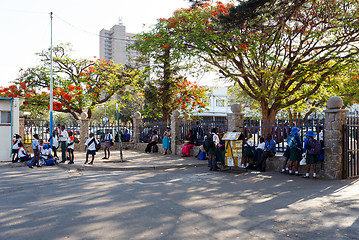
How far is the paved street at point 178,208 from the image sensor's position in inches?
197

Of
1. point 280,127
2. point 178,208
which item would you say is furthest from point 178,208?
point 280,127

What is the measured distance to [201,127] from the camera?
17.2 meters

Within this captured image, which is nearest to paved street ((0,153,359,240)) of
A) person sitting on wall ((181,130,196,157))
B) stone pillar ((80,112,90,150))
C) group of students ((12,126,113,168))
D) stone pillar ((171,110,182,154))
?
group of students ((12,126,113,168))

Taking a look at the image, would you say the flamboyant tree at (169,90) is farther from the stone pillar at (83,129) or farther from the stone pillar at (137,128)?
the stone pillar at (83,129)

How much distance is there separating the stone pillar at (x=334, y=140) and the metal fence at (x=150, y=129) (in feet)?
38.2

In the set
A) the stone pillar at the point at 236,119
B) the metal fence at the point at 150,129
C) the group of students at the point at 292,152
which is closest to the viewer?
the group of students at the point at 292,152

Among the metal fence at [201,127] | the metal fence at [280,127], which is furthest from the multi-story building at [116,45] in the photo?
the metal fence at [280,127]

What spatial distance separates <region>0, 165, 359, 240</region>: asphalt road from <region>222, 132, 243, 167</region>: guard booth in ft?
5.36

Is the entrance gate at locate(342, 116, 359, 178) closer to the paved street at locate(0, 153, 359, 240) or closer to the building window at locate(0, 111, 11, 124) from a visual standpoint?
the paved street at locate(0, 153, 359, 240)

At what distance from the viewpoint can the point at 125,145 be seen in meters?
23.7

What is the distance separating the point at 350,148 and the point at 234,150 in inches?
158

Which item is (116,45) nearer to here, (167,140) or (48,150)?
(167,140)

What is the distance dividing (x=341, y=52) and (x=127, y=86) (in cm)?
1597

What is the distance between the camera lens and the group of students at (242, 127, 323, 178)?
9977mm
